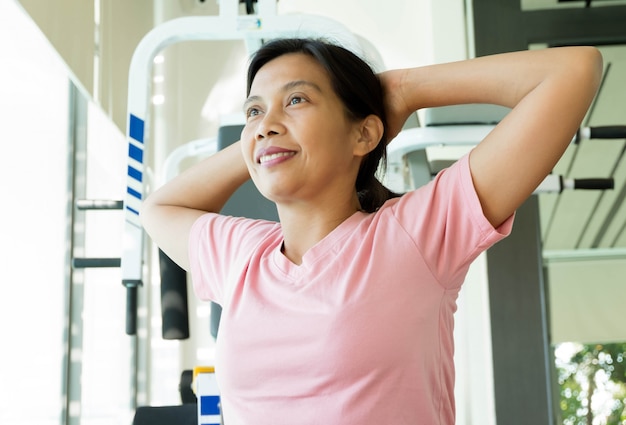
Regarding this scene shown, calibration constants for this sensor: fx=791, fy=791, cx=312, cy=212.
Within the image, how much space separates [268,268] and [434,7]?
87.8 inches

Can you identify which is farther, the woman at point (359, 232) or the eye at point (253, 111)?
the eye at point (253, 111)

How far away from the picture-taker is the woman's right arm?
1281 millimetres

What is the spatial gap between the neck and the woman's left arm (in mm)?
216

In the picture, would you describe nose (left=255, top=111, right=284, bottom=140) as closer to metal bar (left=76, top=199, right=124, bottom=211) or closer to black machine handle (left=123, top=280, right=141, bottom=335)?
black machine handle (left=123, top=280, right=141, bottom=335)

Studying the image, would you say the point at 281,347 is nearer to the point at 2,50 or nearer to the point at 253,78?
the point at 253,78

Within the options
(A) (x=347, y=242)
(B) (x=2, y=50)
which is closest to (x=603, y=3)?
(B) (x=2, y=50)

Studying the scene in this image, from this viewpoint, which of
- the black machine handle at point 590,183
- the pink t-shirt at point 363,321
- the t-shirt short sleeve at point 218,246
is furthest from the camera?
the black machine handle at point 590,183

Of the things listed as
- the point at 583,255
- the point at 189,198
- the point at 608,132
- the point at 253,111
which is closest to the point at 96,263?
the point at 189,198

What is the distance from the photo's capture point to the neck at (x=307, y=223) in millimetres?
1080

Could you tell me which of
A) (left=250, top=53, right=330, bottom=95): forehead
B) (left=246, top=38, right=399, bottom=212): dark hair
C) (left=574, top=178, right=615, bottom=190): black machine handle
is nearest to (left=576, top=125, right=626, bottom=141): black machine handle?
(left=574, top=178, right=615, bottom=190): black machine handle

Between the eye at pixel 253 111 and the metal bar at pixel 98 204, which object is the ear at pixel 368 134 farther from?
the metal bar at pixel 98 204

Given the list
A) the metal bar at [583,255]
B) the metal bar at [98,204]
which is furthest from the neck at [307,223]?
the metal bar at [583,255]

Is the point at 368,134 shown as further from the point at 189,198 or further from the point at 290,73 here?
the point at 189,198

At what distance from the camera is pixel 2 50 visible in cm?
254
